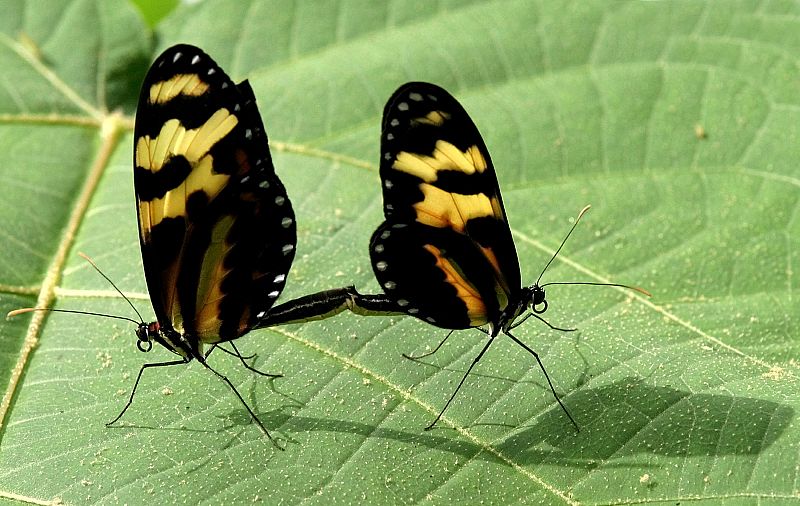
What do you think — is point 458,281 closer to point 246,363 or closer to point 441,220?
point 441,220

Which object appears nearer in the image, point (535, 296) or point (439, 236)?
point (535, 296)

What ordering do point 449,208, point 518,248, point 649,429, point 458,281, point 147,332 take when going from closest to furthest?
point 649,429 → point 147,332 → point 449,208 → point 458,281 → point 518,248

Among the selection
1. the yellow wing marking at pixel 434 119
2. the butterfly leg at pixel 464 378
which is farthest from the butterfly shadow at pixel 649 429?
the yellow wing marking at pixel 434 119

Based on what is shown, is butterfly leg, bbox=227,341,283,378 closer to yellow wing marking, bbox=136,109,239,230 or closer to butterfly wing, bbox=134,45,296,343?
butterfly wing, bbox=134,45,296,343

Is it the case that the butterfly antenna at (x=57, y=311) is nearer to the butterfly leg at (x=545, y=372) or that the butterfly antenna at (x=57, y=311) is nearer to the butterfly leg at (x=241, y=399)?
the butterfly leg at (x=241, y=399)

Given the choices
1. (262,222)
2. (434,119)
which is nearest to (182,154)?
(262,222)

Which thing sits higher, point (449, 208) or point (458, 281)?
point (449, 208)

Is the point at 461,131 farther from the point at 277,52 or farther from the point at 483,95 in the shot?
the point at 277,52

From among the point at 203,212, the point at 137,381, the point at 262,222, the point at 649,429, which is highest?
the point at 203,212
